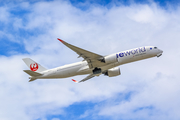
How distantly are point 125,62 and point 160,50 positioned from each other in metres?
7.88

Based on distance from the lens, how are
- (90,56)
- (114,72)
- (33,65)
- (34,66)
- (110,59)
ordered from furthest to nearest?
(33,65)
(34,66)
(114,72)
(110,59)
(90,56)

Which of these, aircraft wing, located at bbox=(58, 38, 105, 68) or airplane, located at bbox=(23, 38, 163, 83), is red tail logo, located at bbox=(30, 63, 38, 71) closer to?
airplane, located at bbox=(23, 38, 163, 83)

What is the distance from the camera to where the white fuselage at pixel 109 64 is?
43062 millimetres

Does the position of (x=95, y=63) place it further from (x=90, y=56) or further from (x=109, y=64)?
(x=109, y=64)

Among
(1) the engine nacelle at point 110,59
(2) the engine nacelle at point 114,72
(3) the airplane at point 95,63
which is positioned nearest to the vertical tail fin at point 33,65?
(3) the airplane at point 95,63

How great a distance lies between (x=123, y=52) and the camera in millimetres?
43312

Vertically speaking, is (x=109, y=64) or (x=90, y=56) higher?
(x=90, y=56)

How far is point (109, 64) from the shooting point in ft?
142

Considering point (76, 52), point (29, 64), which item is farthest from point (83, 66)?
point (29, 64)

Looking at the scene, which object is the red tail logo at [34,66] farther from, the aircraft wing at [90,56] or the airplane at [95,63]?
the aircraft wing at [90,56]

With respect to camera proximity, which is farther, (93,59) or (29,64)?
(29,64)

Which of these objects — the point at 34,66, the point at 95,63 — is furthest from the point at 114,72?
the point at 34,66

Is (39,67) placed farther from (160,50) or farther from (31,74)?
(160,50)

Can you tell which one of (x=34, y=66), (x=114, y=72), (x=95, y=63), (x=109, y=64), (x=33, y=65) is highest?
(x=33, y=65)
